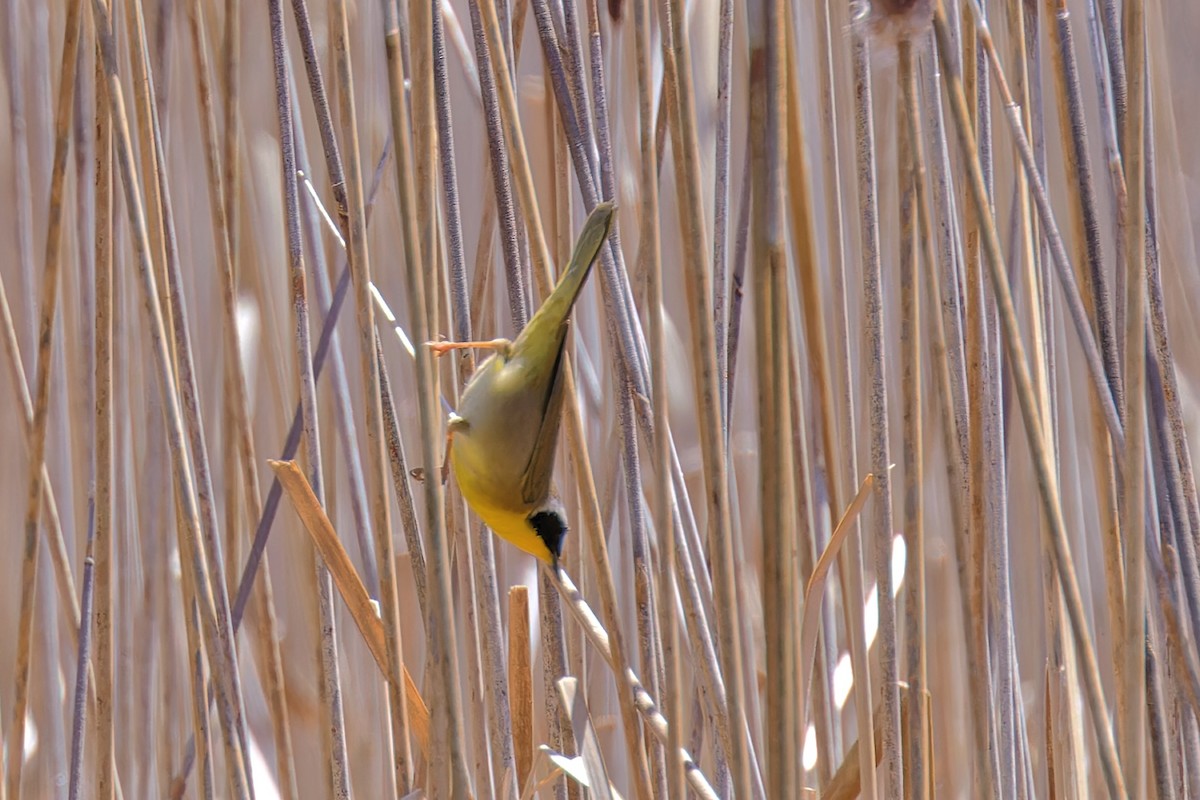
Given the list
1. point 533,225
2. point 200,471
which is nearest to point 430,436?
point 533,225

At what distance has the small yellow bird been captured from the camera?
545 millimetres

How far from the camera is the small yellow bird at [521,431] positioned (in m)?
0.55

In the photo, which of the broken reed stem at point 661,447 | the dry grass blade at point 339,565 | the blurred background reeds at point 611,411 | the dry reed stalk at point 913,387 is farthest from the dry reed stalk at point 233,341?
the dry reed stalk at point 913,387

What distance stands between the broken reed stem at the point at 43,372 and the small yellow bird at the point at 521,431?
321 millimetres

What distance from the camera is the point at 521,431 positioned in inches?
22.0

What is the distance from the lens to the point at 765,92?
0.37 metres

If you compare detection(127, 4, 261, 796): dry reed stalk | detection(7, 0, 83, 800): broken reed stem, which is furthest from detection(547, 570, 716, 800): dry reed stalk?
detection(7, 0, 83, 800): broken reed stem

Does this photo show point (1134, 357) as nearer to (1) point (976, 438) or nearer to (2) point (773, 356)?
(1) point (976, 438)

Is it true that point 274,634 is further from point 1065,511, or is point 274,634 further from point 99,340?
point 1065,511

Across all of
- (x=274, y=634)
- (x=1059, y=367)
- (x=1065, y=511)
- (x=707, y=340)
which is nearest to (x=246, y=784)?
(x=274, y=634)

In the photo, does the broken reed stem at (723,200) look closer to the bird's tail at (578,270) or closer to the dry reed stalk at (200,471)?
the bird's tail at (578,270)

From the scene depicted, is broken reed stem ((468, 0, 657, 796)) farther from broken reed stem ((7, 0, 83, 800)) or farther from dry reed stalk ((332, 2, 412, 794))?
broken reed stem ((7, 0, 83, 800))

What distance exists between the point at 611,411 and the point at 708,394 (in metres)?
0.60

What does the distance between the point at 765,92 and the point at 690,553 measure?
430 mm
